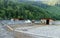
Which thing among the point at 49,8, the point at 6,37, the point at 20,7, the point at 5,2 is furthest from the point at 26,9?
the point at 6,37

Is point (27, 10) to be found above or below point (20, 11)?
below

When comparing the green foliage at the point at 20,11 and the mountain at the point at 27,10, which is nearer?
the green foliage at the point at 20,11

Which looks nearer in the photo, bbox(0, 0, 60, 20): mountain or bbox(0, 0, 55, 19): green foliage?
bbox(0, 0, 55, 19): green foliage

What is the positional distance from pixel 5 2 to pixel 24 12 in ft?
8.42

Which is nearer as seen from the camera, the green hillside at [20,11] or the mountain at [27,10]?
the green hillside at [20,11]

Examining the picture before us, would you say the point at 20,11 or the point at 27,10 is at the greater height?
the point at 20,11

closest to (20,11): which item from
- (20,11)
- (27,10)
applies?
(20,11)

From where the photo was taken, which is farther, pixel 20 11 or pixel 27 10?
pixel 27 10

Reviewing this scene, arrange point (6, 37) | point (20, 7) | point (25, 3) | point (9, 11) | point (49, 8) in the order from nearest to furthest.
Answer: point (6, 37)
point (9, 11)
point (20, 7)
point (25, 3)
point (49, 8)

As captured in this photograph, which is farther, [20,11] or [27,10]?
[27,10]

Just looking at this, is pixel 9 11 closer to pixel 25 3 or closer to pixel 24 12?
pixel 24 12

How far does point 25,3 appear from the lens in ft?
63.5

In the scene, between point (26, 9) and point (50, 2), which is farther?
point (50, 2)

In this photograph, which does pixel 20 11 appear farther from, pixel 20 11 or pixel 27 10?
pixel 27 10
